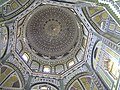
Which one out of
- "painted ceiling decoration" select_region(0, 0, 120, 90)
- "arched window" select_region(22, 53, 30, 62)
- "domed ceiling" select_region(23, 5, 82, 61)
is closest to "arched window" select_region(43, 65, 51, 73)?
"painted ceiling decoration" select_region(0, 0, 120, 90)

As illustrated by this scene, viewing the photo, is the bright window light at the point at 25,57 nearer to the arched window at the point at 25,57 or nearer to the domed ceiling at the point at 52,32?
the arched window at the point at 25,57

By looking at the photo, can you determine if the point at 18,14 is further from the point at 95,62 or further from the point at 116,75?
the point at 116,75

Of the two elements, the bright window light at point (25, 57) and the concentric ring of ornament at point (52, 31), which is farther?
the concentric ring of ornament at point (52, 31)

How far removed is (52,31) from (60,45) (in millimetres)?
1464

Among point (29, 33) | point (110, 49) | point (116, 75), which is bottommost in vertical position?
point (116, 75)

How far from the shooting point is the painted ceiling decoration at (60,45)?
1591 cm

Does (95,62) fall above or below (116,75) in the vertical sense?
above

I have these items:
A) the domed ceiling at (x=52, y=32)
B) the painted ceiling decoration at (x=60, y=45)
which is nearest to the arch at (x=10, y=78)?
the painted ceiling decoration at (x=60, y=45)

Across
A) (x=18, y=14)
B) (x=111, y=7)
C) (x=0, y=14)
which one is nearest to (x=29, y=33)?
(x=18, y=14)

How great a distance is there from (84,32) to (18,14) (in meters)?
5.43

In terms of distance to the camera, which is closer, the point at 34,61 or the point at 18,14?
the point at 18,14

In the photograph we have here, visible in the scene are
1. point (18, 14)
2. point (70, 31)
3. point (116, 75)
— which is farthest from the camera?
point (70, 31)

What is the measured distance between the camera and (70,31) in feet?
76.0

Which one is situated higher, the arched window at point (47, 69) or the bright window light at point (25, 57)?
the bright window light at point (25, 57)
